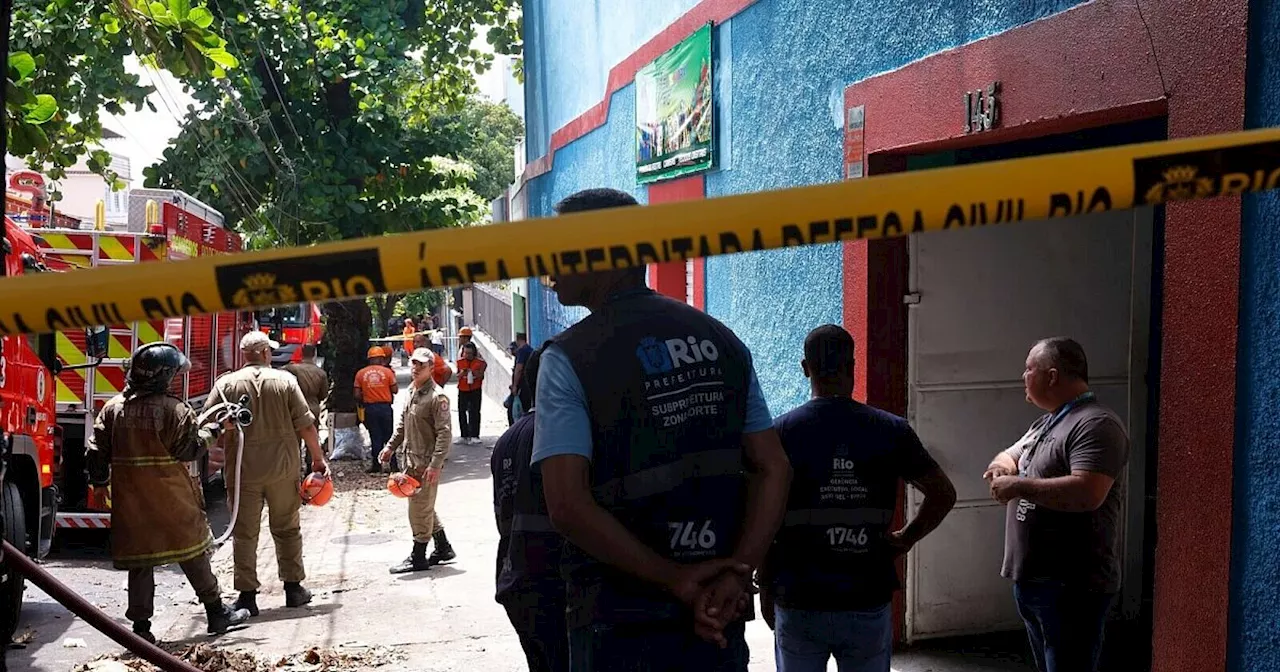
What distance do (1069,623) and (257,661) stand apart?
457 cm

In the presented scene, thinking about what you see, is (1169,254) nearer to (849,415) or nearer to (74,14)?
(849,415)

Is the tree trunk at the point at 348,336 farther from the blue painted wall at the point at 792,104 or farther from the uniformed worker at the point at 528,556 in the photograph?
the uniformed worker at the point at 528,556

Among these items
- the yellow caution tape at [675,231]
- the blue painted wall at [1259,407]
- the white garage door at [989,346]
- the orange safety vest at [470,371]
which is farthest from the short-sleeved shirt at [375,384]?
the yellow caution tape at [675,231]

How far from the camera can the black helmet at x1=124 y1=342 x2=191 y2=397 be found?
704cm

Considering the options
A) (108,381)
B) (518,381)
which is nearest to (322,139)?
(108,381)

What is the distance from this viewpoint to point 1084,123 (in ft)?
15.3

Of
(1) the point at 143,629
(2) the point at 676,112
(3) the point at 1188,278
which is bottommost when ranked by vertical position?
(1) the point at 143,629

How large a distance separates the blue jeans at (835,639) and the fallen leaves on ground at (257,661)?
353cm

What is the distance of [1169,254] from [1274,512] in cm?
86

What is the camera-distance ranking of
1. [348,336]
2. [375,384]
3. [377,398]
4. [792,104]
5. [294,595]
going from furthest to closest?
[348,336] < [377,398] < [375,384] < [294,595] < [792,104]

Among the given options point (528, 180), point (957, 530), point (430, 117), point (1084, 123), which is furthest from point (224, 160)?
point (1084, 123)

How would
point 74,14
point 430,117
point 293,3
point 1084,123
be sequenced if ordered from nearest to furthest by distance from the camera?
point 1084,123 < point 74,14 < point 293,3 < point 430,117

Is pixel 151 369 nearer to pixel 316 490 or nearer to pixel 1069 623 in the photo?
pixel 316 490

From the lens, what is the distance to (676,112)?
970cm
